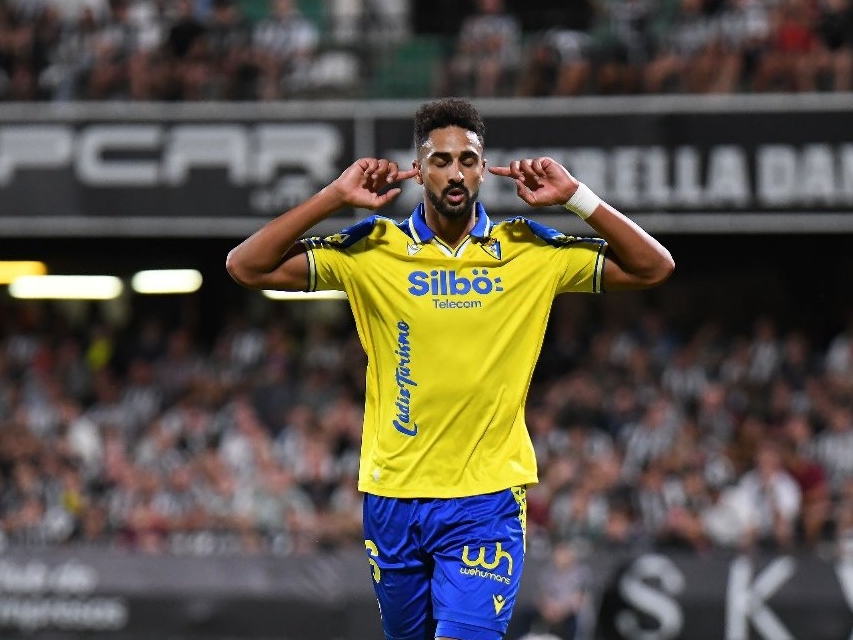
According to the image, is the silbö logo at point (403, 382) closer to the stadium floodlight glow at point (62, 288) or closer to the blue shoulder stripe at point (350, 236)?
the blue shoulder stripe at point (350, 236)

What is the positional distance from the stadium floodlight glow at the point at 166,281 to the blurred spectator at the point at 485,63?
18.0 feet

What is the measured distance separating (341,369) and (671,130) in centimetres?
452

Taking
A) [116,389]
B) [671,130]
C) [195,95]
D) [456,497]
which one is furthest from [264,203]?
[456,497]

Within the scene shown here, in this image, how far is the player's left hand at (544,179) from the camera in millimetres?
5047

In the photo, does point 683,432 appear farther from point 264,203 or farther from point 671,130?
point 264,203

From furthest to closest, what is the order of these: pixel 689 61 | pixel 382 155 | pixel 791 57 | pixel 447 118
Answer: pixel 382 155, pixel 689 61, pixel 791 57, pixel 447 118

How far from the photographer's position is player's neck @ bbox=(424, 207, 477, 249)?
5.19m

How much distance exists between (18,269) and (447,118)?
50.4 ft

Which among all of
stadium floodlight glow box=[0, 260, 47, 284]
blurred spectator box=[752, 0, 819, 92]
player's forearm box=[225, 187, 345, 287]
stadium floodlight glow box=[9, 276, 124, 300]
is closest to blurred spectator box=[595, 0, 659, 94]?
blurred spectator box=[752, 0, 819, 92]

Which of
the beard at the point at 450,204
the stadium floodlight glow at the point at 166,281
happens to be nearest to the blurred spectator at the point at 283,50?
the stadium floodlight glow at the point at 166,281

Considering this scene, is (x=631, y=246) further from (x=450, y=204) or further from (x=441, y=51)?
(x=441, y=51)

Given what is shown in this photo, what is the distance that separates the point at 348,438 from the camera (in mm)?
14758

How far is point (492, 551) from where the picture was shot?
16.6 feet

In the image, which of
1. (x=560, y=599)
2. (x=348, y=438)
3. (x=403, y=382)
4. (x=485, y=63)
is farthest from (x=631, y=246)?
(x=485, y=63)
